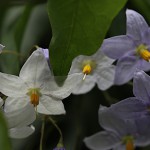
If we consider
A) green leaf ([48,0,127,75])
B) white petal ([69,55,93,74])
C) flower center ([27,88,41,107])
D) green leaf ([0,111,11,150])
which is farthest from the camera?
white petal ([69,55,93,74])

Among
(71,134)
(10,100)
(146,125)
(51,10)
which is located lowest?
(71,134)

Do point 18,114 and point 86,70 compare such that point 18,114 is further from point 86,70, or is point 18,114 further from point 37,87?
point 86,70

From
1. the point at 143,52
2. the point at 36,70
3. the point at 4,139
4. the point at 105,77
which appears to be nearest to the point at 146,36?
the point at 143,52

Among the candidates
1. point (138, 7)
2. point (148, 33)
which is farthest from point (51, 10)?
point (138, 7)

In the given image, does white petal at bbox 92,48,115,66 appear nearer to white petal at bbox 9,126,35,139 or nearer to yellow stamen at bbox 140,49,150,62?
yellow stamen at bbox 140,49,150,62

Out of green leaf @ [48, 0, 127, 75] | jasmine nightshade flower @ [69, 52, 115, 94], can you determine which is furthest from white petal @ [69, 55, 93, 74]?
green leaf @ [48, 0, 127, 75]

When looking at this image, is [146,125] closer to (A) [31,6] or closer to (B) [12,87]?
(B) [12,87]
